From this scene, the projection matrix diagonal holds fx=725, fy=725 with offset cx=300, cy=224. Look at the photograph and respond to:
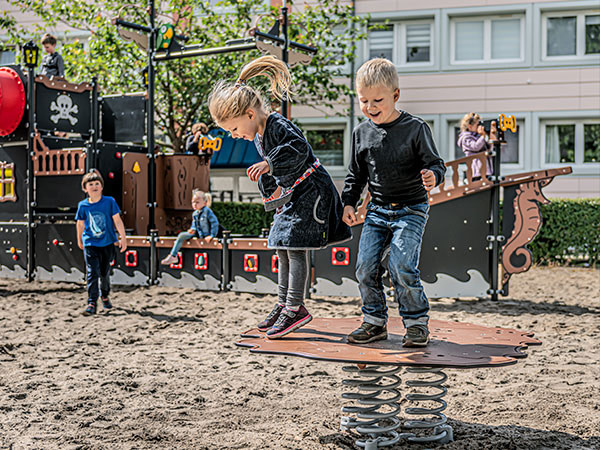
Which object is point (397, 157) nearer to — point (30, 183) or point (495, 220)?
point (495, 220)

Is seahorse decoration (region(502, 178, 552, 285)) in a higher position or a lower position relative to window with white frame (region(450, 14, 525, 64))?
lower

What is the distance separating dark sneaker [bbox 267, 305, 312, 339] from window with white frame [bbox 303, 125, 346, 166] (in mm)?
17273

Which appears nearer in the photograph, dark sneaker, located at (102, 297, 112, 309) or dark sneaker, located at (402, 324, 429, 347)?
dark sneaker, located at (402, 324, 429, 347)

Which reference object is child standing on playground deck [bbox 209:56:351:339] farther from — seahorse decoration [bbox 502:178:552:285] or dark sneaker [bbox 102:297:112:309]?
seahorse decoration [bbox 502:178:552:285]

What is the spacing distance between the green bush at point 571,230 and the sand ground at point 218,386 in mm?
5166

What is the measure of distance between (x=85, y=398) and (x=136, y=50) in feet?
43.8

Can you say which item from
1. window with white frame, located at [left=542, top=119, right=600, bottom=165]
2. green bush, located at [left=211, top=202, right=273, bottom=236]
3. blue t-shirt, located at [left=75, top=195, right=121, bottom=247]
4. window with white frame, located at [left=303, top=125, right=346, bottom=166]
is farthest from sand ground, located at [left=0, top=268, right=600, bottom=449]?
window with white frame, located at [left=303, top=125, right=346, bottom=166]

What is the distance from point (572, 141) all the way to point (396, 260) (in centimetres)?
1704

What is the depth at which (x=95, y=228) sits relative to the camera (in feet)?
26.2

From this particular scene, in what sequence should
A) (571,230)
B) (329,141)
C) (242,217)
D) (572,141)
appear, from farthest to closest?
(329,141) → (572,141) → (242,217) → (571,230)

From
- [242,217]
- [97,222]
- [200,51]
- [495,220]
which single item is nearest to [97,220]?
[97,222]

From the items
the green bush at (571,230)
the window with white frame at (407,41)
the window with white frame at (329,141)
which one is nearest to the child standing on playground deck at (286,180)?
the green bush at (571,230)

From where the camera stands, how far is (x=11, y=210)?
11312 millimetres

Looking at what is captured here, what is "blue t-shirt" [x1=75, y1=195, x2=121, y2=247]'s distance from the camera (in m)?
7.99
